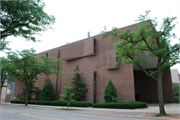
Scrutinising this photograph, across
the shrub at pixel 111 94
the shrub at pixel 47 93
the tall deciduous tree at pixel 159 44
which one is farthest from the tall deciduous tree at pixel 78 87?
the tall deciduous tree at pixel 159 44

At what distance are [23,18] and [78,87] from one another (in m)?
21.6

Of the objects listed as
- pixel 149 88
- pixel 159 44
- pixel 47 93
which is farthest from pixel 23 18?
pixel 149 88

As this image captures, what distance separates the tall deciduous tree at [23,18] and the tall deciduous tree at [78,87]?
18908 millimetres

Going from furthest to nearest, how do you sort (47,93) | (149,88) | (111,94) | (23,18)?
(149,88) → (47,93) → (111,94) → (23,18)

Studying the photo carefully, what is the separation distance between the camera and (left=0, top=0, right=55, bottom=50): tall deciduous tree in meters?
7.81

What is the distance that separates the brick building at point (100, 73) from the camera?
80.5 ft

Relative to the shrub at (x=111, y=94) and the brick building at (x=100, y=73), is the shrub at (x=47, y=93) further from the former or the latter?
the shrub at (x=111, y=94)

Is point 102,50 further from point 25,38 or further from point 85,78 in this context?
point 25,38

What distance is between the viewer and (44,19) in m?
9.68

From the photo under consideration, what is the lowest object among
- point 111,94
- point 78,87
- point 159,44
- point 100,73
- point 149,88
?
point 111,94

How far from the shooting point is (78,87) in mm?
28562

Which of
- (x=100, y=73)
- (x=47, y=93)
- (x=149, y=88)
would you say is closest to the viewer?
(x=100, y=73)

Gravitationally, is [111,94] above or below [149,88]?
below

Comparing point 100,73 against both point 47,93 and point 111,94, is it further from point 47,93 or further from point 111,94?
point 47,93
